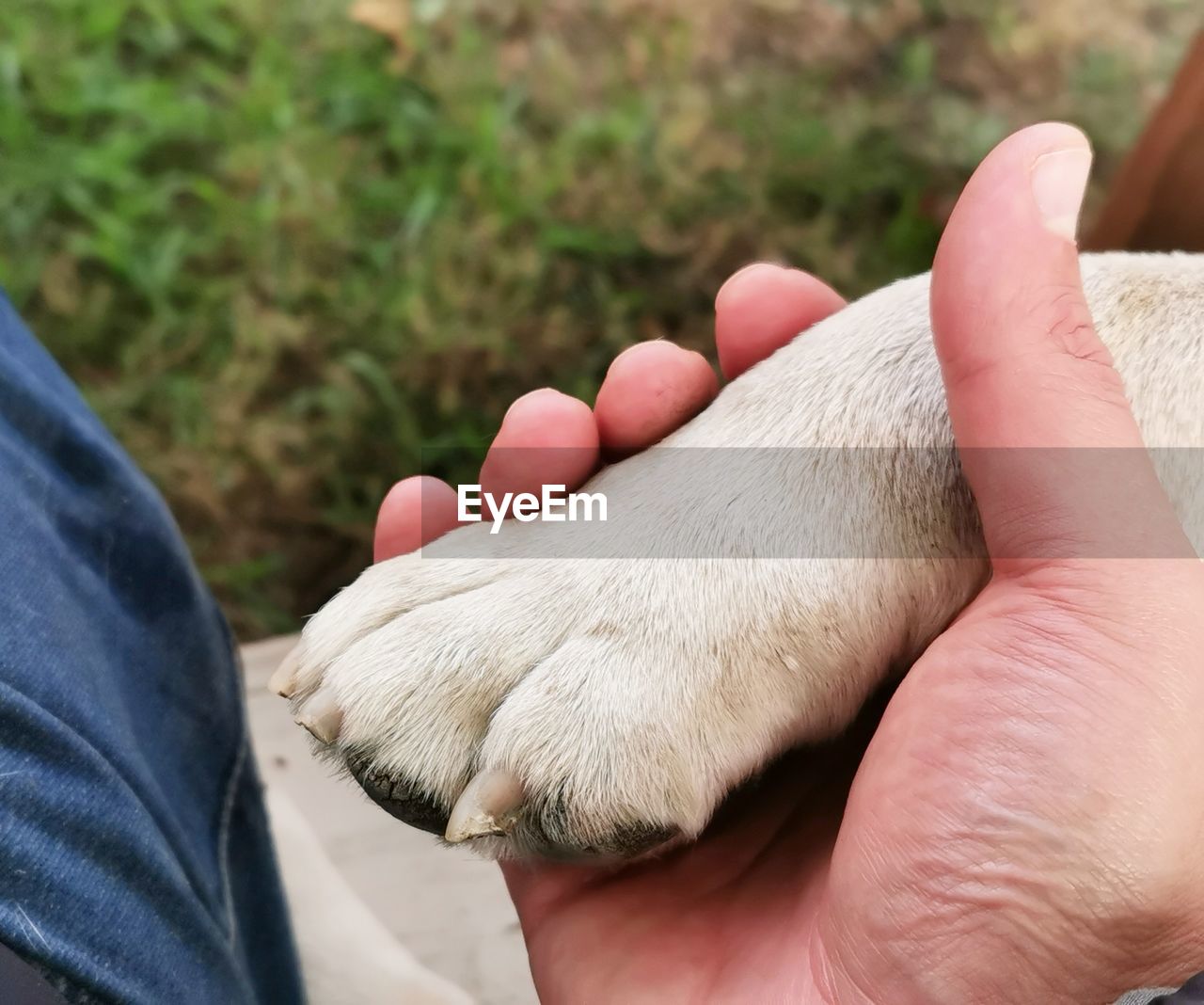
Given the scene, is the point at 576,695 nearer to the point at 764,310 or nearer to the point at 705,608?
the point at 705,608

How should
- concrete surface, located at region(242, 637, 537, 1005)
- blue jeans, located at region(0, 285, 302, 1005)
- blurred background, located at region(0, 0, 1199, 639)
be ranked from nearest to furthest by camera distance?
1. blue jeans, located at region(0, 285, 302, 1005)
2. concrete surface, located at region(242, 637, 537, 1005)
3. blurred background, located at region(0, 0, 1199, 639)

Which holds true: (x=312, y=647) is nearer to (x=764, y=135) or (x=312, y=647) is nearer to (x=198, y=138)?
(x=198, y=138)

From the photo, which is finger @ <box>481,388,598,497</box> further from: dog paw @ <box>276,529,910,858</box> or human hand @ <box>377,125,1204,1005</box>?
human hand @ <box>377,125,1204,1005</box>

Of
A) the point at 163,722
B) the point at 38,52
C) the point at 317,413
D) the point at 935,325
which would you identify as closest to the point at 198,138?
the point at 38,52

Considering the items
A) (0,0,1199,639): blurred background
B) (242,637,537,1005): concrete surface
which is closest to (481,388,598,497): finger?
(242,637,537,1005): concrete surface

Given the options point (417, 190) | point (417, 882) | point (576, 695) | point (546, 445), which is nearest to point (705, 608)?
point (576, 695)

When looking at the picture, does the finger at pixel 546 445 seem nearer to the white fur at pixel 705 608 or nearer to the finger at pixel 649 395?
the finger at pixel 649 395

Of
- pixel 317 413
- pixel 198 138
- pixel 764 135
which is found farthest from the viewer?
pixel 764 135
